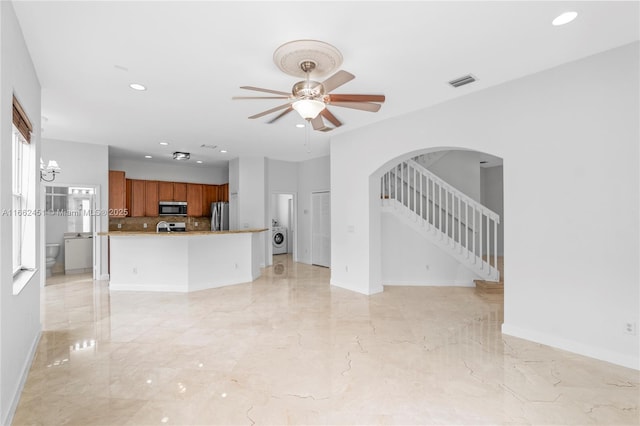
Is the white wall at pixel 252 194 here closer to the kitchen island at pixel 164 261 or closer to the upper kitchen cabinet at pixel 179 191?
the upper kitchen cabinet at pixel 179 191

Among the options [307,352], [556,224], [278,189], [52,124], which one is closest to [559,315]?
[556,224]

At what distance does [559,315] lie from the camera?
10.2 ft

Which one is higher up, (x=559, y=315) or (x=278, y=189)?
(x=278, y=189)

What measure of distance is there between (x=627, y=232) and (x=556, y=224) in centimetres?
51

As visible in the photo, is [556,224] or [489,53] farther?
[556,224]

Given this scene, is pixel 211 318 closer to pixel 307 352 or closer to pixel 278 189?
pixel 307 352

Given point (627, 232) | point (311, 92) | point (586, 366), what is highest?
point (311, 92)

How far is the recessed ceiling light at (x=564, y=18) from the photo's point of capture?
2287 millimetres

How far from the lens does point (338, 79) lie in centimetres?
258

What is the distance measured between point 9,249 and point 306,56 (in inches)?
103

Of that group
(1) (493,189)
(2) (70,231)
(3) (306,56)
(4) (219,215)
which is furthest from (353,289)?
(1) (493,189)

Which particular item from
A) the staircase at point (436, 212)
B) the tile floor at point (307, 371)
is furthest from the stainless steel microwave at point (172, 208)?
the staircase at point (436, 212)

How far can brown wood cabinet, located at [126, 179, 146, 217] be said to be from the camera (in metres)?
7.80

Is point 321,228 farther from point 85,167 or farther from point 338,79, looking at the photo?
point 338,79
